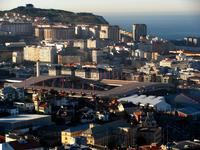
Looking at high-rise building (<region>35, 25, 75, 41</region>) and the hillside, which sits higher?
the hillside

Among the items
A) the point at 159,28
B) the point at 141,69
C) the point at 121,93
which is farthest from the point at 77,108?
the point at 159,28

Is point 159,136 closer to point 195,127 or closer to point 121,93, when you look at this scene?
point 195,127

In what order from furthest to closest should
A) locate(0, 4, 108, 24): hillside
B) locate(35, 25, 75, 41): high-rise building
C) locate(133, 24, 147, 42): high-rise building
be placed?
1. locate(0, 4, 108, 24): hillside
2. locate(133, 24, 147, 42): high-rise building
3. locate(35, 25, 75, 41): high-rise building

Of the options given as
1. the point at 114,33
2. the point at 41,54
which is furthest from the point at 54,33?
the point at 41,54

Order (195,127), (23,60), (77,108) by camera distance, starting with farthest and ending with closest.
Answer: (23,60) → (77,108) → (195,127)

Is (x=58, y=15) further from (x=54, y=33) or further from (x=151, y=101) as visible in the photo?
(x=151, y=101)

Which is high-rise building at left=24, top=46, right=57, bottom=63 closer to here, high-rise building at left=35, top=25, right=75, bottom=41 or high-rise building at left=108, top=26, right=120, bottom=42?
high-rise building at left=35, top=25, right=75, bottom=41

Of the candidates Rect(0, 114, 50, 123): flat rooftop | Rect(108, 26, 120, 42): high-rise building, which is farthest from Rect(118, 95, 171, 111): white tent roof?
Rect(108, 26, 120, 42): high-rise building

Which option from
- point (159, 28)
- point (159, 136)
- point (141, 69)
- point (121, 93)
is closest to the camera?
point (159, 136)
